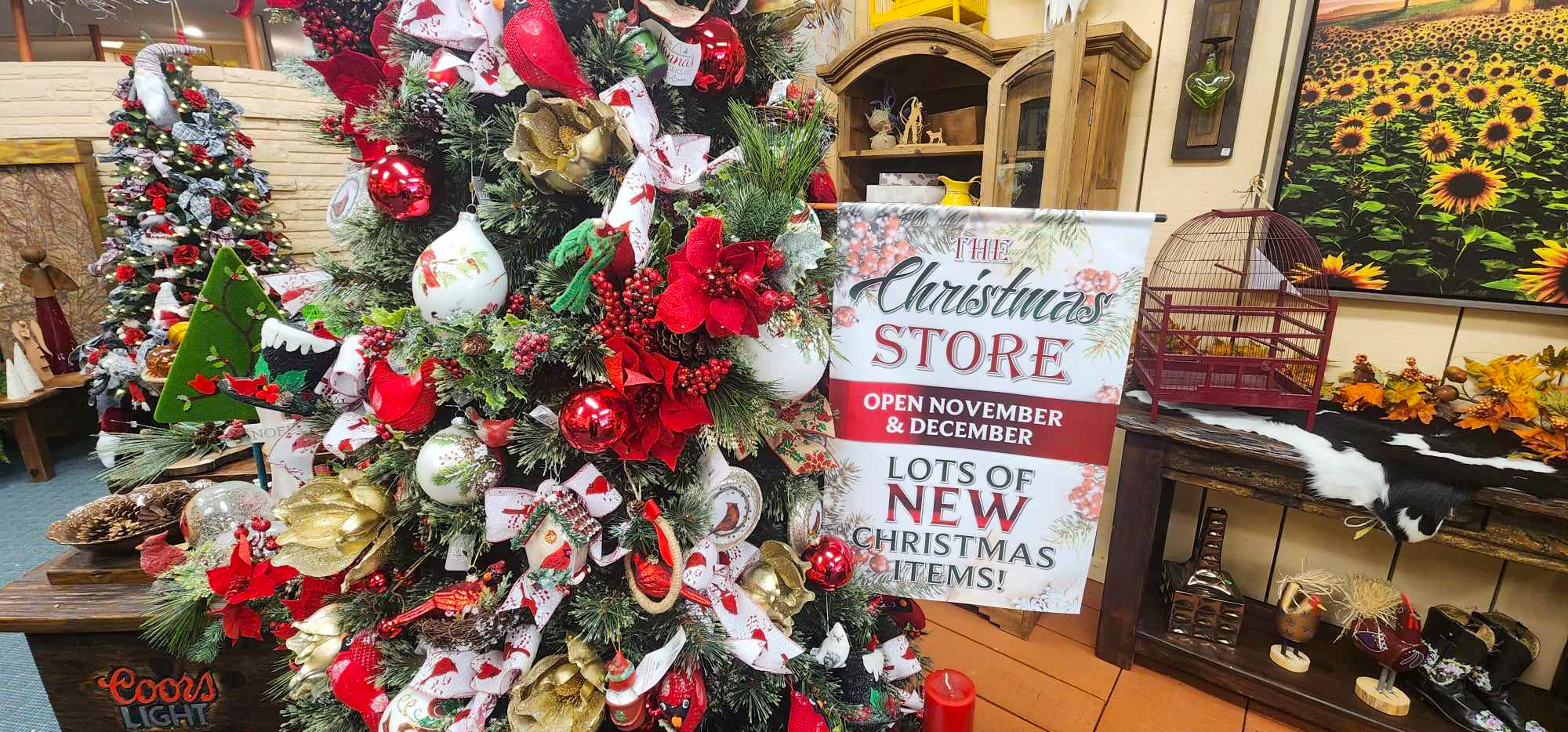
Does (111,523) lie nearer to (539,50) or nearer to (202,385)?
(202,385)

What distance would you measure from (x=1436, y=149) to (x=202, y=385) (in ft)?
8.19

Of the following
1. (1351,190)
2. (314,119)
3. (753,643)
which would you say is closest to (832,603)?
(753,643)

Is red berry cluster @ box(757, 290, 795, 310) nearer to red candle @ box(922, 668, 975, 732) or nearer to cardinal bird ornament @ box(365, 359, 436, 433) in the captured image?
cardinal bird ornament @ box(365, 359, 436, 433)

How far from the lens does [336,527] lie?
78cm

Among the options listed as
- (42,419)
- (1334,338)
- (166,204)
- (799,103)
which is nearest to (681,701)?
(799,103)

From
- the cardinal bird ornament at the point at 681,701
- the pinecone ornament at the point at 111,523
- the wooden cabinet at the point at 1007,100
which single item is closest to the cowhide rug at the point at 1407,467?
the wooden cabinet at the point at 1007,100

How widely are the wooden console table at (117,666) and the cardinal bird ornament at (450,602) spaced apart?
1.88ft

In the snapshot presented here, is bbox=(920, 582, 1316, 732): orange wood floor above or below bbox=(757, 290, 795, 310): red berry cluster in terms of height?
below

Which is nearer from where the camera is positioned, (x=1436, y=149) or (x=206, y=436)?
(x=206, y=436)

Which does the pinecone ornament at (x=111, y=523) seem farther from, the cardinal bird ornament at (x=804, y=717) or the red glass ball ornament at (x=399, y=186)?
the cardinal bird ornament at (x=804, y=717)

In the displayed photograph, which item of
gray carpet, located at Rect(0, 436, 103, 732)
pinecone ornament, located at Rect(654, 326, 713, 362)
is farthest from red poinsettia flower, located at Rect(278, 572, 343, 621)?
gray carpet, located at Rect(0, 436, 103, 732)

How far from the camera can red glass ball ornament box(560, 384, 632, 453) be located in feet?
2.26

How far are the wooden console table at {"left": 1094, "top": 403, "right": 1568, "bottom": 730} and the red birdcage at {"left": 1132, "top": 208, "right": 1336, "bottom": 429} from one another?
0.12 m

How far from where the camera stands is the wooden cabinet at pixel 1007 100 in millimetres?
1581
